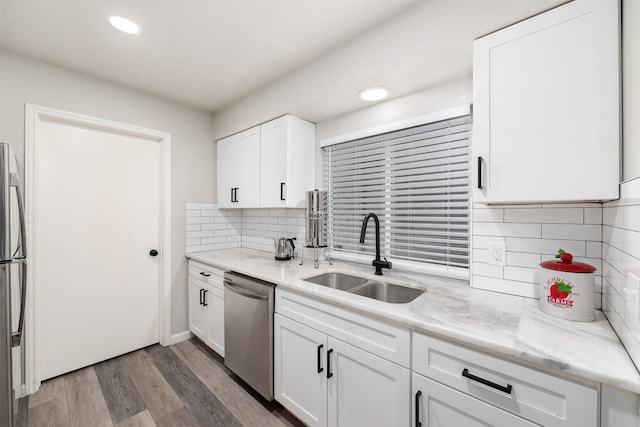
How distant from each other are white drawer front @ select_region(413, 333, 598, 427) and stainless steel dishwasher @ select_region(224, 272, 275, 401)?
102 centimetres

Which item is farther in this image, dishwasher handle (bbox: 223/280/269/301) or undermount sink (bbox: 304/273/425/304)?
dishwasher handle (bbox: 223/280/269/301)

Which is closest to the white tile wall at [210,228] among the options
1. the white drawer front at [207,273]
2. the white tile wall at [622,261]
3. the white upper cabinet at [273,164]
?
the white drawer front at [207,273]

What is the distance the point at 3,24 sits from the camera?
5.21 feet

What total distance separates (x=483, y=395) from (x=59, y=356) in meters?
3.01

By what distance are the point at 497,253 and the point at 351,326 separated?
89 centimetres

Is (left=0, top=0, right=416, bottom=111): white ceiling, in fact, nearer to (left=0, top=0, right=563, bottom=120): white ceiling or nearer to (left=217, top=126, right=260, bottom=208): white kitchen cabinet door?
(left=0, top=0, right=563, bottom=120): white ceiling

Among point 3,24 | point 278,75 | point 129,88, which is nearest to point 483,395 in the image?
point 278,75

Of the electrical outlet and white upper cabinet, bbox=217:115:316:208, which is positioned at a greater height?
white upper cabinet, bbox=217:115:316:208

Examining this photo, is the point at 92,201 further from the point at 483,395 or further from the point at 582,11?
the point at 582,11

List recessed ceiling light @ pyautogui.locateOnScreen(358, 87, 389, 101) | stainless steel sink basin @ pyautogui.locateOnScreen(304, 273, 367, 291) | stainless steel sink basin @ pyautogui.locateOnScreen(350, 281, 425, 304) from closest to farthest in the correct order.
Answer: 1. stainless steel sink basin @ pyautogui.locateOnScreen(350, 281, 425, 304)
2. recessed ceiling light @ pyautogui.locateOnScreen(358, 87, 389, 101)
3. stainless steel sink basin @ pyautogui.locateOnScreen(304, 273, 367, 291)

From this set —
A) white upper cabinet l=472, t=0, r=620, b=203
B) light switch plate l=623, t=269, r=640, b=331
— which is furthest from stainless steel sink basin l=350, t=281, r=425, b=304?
light switch plate l=623, t=269, r=640, b=331

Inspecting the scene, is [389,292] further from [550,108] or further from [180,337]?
[180,337]

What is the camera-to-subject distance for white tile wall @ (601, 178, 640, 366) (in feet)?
2.56

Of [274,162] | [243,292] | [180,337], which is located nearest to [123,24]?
[274,162]
